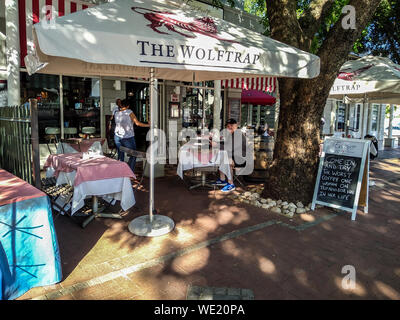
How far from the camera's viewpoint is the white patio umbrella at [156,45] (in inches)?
104

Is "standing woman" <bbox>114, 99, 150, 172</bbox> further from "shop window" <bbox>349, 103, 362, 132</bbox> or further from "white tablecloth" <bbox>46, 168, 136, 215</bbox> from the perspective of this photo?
"shop window" <bbox>349, 103, 362, 132</bbox>

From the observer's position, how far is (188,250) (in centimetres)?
369

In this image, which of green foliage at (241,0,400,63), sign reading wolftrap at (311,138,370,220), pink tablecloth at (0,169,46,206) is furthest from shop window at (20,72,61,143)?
green foliage at (241,0,400,63)

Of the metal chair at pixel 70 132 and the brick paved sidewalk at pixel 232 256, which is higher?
the metal chair at pixel 70 132

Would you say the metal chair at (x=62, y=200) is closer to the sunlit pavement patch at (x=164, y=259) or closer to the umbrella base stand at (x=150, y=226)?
the umbrella base stand at (x=150, y=226)

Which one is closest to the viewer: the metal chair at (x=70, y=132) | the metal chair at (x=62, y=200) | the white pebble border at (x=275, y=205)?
the metal chair at (x=62, y=200)

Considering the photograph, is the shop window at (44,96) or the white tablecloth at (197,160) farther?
the shop window at (44,96)

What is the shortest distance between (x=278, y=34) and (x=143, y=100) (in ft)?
19.5

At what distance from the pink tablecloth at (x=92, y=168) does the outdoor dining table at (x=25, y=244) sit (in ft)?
3.24

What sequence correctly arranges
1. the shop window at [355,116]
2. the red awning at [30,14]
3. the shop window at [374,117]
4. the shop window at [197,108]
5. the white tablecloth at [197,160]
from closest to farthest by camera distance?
the white tablecloth at [197,160]
the red awning at [30,14]
the shop window at [197,108]
the shop window at [355,116]
the shop window at [374,117]

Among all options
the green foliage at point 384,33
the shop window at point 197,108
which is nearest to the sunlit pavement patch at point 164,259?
the shop window at point 197,108

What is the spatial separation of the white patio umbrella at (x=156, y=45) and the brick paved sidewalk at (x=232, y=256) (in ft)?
1.69

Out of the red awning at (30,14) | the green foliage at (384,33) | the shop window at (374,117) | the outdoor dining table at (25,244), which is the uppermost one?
the green foliage at (384,33)
